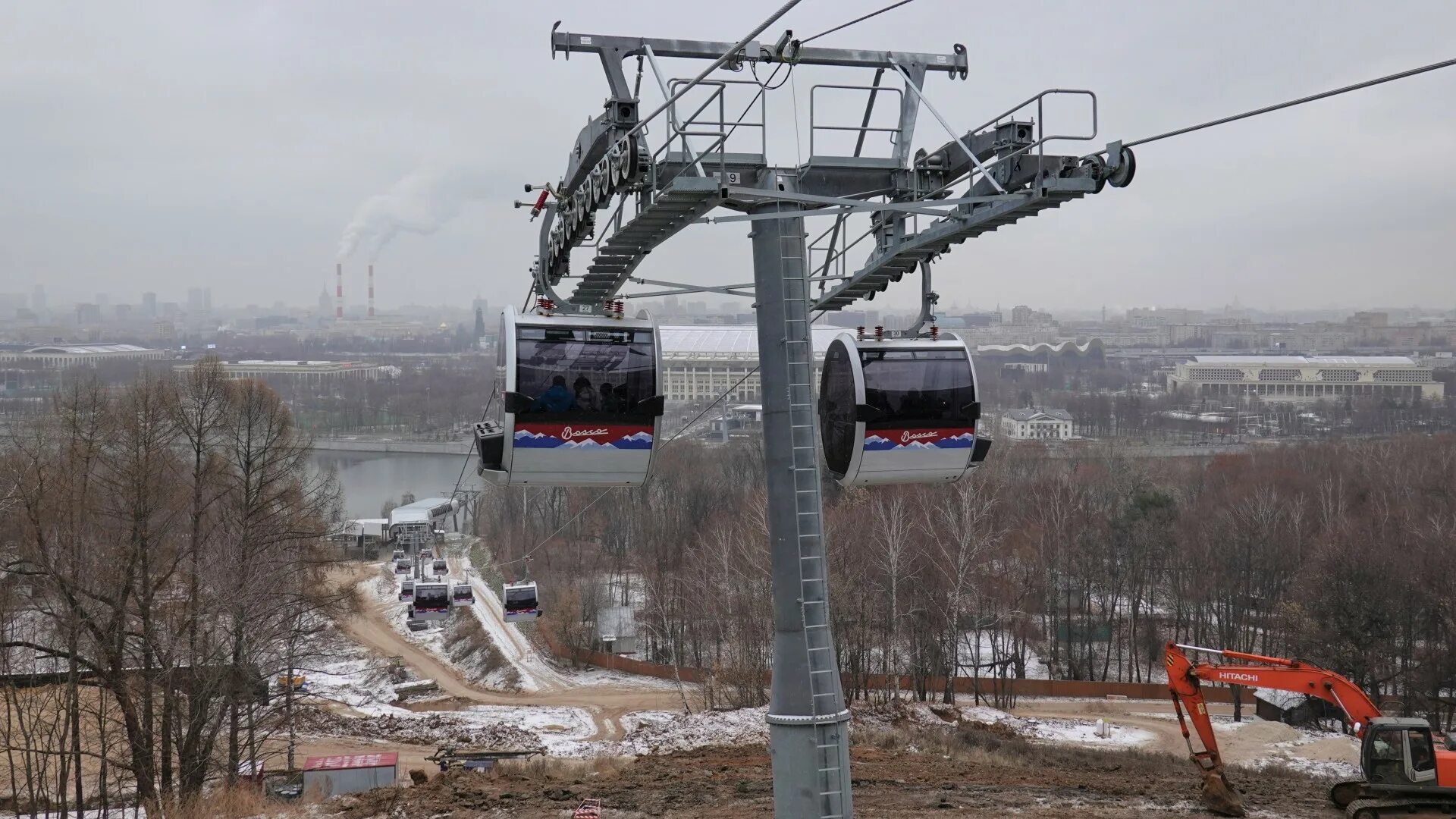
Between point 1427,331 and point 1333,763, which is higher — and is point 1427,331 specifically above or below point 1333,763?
above

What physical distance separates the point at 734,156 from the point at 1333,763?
19719mm

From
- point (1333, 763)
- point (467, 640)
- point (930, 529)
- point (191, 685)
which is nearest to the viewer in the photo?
point (191, 685)

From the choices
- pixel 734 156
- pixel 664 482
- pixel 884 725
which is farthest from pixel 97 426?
pixel 664 482

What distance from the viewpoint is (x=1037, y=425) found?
85250 mm

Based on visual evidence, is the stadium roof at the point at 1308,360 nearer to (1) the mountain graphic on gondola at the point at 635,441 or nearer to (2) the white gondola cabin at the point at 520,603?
(2) the white gondola cabin at the point at 520,603

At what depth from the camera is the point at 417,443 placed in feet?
325

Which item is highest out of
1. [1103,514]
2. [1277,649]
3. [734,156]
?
[734,156]

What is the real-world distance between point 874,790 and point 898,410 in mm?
7576

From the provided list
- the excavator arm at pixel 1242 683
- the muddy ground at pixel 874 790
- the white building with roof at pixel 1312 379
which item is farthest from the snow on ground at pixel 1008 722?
the white building with roof at pixel 1312 379

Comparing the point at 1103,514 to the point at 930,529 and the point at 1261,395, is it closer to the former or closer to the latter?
the point at 930,529

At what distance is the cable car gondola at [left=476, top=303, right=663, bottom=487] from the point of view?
8742 mm

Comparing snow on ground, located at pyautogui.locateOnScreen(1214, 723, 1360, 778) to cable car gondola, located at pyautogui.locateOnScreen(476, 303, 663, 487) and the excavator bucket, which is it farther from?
cable car gondola, located at pyautogui.locateOnScreen(476, 303, 663, 487)

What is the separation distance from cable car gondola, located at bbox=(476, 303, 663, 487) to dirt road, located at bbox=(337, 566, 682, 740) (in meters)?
18.8

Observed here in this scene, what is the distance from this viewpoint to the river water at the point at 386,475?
7156cm
